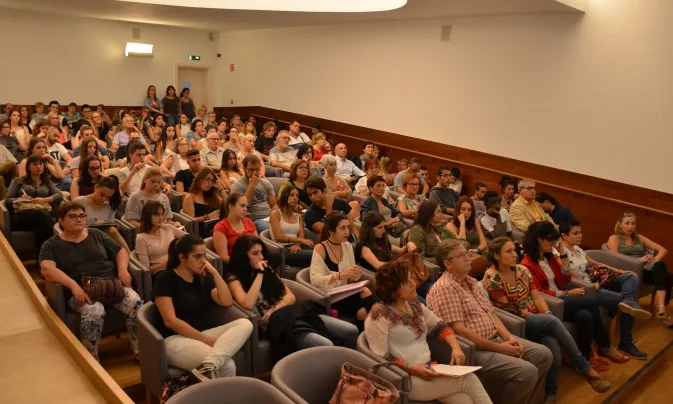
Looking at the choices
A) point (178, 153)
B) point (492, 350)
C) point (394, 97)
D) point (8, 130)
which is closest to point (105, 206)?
point (178, 153)

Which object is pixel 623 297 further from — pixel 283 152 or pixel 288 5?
pixel 288 5

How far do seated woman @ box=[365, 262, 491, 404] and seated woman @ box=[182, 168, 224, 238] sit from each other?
2024 millimetres

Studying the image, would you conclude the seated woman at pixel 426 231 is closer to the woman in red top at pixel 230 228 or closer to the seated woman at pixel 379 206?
the seated woman at pixel 379 206

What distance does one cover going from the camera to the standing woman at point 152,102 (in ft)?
34.3

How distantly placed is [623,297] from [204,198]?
3053 millimetres

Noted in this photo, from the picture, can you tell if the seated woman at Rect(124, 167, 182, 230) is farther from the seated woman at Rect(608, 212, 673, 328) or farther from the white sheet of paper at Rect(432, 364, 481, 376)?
the seated woman at Rect(608, 212, 673, 328)

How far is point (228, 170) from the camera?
18.9 ft

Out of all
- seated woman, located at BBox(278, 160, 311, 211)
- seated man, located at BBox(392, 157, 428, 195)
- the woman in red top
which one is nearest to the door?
seated man, located at BBox(392, 157, 428, 195)

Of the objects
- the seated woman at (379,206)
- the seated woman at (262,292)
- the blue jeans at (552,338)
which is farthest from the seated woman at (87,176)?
the blue jeans at (552,338)

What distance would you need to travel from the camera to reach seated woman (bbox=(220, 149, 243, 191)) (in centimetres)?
559

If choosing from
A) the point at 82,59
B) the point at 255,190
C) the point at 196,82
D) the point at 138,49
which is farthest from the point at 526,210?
the point at 196,82

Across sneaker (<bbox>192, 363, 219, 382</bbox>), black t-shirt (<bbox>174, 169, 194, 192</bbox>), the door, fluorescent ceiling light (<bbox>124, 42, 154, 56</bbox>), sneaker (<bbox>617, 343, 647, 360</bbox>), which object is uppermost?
fluorescent ceiling light (<bbox>124, 42, 154, 56</bbox>)

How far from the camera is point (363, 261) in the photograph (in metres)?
3.84

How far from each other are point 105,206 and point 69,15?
6738 mm
